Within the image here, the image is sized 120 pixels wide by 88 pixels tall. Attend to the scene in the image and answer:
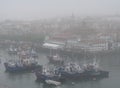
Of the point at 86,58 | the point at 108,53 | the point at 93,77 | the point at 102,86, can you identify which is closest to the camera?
the point at 102,86

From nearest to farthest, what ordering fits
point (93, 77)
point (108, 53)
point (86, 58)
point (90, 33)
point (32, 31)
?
1. point (93, 77)
2. point (86, 58)
3. point (108, 53)
4. point (90, 33)
5. point (32, 31)

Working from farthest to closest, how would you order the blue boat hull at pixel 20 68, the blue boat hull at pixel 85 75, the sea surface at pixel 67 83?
the blue boat hull at pixel 20 68 → the blue boat hull at pixel 85 75 → the sea surface at pixel 67 83

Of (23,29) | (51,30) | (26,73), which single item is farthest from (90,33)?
(26,73)

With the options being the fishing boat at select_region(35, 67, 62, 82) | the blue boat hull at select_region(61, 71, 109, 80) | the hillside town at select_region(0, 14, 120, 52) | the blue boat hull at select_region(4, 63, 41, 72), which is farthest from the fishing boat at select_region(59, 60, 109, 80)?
the hillside town at select_region(0, 14, 120, 52)

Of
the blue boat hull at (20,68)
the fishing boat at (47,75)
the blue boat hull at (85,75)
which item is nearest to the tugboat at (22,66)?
the blue boat hull at (20,68)

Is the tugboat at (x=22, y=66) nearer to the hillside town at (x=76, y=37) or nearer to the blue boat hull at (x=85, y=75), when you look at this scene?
the blue boat hull at (x=85, y=75)

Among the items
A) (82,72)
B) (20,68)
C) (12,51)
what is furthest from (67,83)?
(12,51)

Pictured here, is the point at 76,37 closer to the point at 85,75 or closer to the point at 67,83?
the point at 85,75

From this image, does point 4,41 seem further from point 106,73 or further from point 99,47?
point 106,73

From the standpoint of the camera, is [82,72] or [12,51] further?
[12,51]

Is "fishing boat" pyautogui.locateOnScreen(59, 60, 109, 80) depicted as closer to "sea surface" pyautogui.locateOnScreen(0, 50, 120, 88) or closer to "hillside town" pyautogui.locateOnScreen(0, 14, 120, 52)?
"sea surface" pyautogui.locateOnScreen(0, 50, 120, 88)

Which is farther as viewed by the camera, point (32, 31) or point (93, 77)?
point (32, 31)
